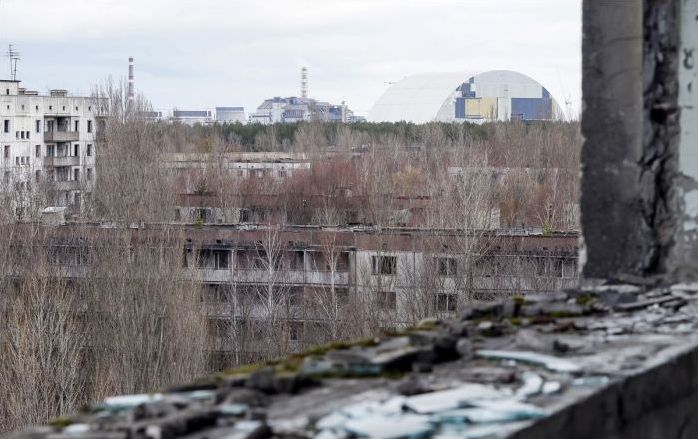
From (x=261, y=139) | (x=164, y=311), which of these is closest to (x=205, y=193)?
(x=164, y=311)

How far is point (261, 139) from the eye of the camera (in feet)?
180

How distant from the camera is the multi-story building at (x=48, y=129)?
120 ft

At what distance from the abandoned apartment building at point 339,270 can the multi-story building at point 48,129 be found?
41.6 feet

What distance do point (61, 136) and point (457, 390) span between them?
36622 millimetres

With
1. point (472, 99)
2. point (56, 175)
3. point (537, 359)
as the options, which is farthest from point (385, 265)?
point (472, 99)

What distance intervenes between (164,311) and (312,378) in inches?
686

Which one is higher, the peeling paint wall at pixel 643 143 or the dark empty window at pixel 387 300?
the peeling paint wall at pixel 643 143

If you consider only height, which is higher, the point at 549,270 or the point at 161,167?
the point at 161,167

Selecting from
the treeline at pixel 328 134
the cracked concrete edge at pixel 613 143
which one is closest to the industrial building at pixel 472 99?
the treeline at pixel 328 134

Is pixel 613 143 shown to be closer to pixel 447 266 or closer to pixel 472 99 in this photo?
pixel 447 266

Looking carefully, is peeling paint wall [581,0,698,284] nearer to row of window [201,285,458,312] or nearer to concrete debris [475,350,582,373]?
concrete debris [475,350,582,373]

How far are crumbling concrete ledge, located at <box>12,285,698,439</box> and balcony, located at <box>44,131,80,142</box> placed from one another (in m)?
35.9

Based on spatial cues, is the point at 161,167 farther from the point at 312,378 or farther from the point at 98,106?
the point at 312,378

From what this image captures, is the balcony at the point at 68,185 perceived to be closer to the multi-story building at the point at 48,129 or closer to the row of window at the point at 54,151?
the multi-story building at the point at 48,129
